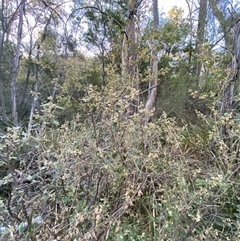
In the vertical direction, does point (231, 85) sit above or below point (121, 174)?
above

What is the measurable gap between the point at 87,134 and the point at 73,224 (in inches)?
26.7

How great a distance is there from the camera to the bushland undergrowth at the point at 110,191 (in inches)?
52.2

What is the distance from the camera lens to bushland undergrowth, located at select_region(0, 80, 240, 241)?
1325 mm

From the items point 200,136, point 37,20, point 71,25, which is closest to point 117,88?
point 200,136

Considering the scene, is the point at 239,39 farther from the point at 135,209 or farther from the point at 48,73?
the point at 48,73

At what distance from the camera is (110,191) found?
169 cm

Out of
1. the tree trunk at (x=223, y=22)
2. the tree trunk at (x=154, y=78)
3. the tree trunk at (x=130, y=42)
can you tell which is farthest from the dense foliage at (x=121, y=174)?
the tree trunk at (x=223, y=22)

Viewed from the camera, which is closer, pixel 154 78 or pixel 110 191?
pixel 110 191

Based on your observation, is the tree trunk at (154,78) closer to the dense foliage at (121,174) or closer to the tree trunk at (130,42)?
the tree trunk at (130,42)

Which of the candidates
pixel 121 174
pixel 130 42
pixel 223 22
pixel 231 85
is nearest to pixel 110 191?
pixel 121 174

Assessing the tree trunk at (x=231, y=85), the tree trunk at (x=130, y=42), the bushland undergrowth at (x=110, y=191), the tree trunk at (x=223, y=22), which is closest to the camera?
the bushland undergrowth at (x=110, y=191)

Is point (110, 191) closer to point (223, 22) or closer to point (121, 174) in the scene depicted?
point (121, 174)

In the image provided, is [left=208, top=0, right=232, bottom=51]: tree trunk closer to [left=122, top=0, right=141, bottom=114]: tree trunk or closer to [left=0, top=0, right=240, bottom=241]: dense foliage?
[left=0, top=0, right=240, bottom=241]: dense foliage

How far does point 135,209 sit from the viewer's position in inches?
67.7
